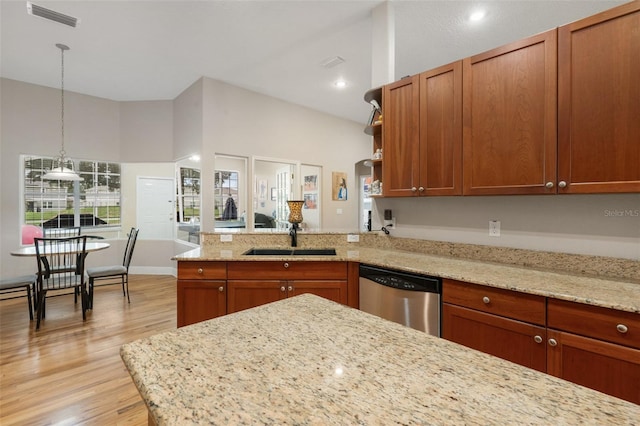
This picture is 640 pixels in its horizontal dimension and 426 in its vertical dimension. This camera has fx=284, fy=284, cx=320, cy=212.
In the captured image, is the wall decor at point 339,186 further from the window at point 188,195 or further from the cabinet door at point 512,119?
the cabinet door at point 512,119

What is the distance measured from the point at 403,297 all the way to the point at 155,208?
17.2ft

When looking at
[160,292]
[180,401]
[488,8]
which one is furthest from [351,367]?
[160,292]

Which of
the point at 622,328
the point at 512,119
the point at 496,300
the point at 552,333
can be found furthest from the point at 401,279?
the point at 512,119

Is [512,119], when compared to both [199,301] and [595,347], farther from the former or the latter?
[199,301]

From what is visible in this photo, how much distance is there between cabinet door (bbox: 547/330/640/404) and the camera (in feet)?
4.02

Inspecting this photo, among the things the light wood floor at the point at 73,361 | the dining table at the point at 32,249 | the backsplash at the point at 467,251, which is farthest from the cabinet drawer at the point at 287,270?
the dining table at the point at 32,249

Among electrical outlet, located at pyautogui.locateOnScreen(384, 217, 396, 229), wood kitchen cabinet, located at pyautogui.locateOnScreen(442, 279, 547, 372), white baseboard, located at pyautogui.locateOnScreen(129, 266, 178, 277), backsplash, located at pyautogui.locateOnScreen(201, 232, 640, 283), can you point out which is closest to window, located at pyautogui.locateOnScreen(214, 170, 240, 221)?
white baseboard, located at pyautogui.locateOnScreen(129, 266, 178, 277)

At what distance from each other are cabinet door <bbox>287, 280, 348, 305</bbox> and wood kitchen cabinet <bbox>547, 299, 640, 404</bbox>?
4.34ft

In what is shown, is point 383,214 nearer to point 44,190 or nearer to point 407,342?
point 407,342

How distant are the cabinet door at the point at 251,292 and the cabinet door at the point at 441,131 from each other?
1435 mm

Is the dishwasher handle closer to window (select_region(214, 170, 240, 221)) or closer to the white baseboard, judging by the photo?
window (select_region(214, 170, 240, 221))

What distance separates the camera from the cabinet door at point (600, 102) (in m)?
1.52

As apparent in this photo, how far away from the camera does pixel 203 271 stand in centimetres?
238

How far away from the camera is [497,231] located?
2.17 metres
